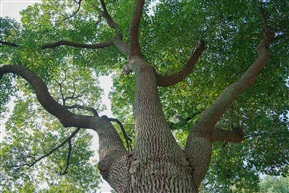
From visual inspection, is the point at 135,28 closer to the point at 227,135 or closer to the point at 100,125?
the point at 100,125

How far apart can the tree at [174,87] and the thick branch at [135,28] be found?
1.1 inches

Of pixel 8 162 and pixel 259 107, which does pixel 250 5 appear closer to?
pixel 259 107

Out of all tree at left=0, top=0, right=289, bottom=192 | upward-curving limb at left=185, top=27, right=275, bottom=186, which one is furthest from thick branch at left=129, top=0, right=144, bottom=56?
upward-curving limb at left=185, top=27, right=275, bottom=186

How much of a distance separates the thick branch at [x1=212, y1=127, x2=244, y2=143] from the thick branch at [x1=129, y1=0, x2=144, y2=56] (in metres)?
3.34

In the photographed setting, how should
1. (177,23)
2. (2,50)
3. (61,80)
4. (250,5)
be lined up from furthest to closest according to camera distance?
(61,80), (2,50), (177,23), (250,5)

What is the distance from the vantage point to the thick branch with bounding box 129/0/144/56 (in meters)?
7.33

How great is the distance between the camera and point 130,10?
922 cm

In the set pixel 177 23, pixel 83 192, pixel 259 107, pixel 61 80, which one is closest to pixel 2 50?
pixel 61 80

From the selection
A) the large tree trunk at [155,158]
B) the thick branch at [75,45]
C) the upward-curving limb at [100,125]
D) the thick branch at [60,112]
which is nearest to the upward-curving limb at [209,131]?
the large tree trunk at [155,158]

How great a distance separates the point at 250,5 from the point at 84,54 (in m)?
7.06

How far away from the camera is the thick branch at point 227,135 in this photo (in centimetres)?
587

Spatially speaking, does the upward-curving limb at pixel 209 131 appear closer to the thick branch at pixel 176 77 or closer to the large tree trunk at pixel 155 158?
the large tree trunk at pixel 155 158

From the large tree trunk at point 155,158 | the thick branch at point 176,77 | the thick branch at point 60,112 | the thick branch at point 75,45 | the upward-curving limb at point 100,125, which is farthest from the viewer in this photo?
the thick branch at point 75,45

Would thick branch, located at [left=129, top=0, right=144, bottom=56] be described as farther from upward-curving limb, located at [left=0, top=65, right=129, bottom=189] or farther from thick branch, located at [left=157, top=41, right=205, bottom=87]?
upward-curving limb, located at [left=0, top=65, right=129, bottom=189]
